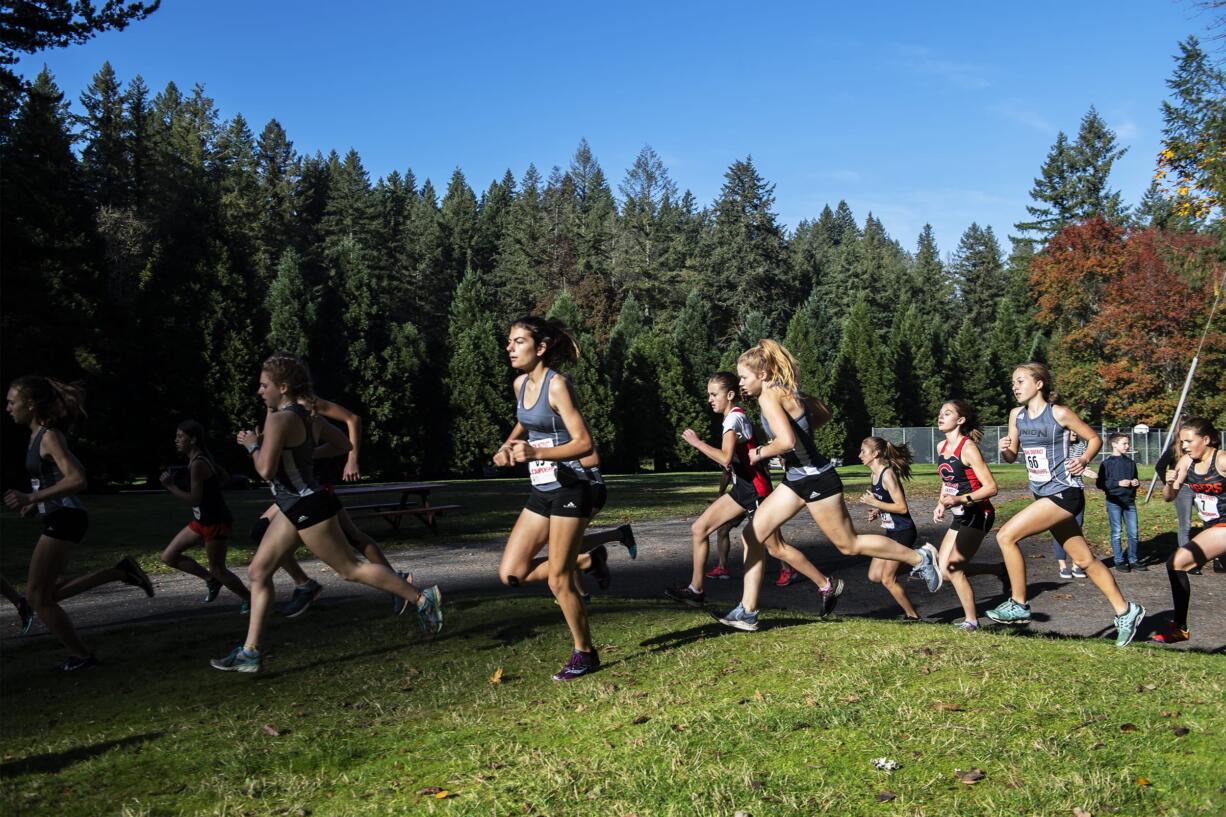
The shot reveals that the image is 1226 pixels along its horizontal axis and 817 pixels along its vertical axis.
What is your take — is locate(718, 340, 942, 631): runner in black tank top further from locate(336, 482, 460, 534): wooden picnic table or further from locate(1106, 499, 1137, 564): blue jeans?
locate(336, 482, 460, 534): wooden picnic table

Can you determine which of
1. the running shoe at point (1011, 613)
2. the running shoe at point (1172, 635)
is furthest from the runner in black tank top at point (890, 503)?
the running shoe at point (1172, 635)

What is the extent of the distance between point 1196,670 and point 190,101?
73264 millimetres

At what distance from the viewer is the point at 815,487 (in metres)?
7.43

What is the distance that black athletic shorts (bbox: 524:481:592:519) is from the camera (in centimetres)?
620

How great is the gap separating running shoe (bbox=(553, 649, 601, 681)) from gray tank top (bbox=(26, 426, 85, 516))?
3618mm

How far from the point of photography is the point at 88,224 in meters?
36.8

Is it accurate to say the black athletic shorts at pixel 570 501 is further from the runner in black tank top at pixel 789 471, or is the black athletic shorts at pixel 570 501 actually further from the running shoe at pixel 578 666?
the runner in black tank top at pixel 789 471

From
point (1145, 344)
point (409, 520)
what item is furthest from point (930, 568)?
Result: point (1145, 344)

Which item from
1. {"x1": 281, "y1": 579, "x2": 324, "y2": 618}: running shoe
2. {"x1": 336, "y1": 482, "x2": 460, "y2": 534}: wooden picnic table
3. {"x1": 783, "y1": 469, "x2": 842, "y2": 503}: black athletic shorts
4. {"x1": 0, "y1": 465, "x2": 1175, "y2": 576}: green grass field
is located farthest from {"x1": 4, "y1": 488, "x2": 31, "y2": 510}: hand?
{"x1": 336, "y1": 482, "x2": 460, "y2": 534}: wooden picnic table

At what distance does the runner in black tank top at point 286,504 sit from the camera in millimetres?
6586

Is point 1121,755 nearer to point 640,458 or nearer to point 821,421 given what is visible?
point 821,421

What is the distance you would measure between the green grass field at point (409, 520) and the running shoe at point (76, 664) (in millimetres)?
6498

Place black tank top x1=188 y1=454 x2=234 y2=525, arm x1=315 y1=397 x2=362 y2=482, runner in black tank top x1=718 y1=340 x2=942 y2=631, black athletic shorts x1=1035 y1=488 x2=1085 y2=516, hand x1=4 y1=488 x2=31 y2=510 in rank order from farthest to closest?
black tank top x1=188 y1=454 x2=234 y2=525 < black athletic shorts x1=1035 y1=488 x2=1085 y2=516 < arm x1=315 y1=397 x2=362 y2=482 < runner in black tank top x1=718 y1=340 x2=942 y2=631 < hand x1=4 y1=488 x2=31 y2=510

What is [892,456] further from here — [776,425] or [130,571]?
[130,571]
